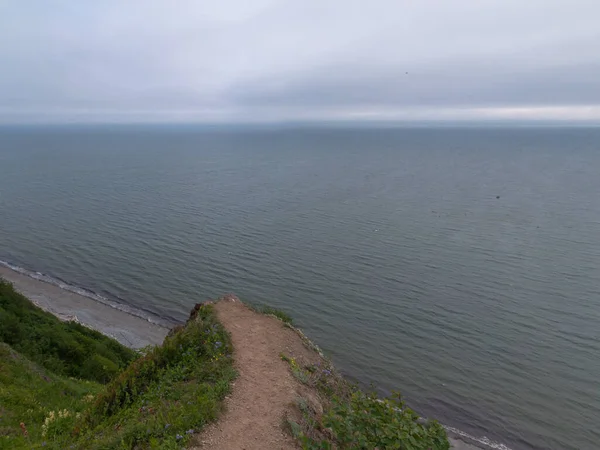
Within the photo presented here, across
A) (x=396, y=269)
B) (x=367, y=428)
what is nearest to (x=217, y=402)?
(x=367, y=428)

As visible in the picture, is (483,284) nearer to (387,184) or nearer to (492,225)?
(492,225)

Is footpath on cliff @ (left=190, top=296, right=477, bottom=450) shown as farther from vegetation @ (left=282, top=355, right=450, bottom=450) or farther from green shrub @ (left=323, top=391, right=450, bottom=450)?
green shrub @ (left=323, top=391, right=450, bottom=450)

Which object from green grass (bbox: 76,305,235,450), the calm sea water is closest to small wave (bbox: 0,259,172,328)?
the calm sea water

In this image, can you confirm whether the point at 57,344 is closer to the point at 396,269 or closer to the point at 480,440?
the point at 480,440

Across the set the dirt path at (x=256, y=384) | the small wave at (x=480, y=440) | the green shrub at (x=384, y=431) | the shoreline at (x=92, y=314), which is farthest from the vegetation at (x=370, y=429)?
the shoreline at (x=92, y=314)

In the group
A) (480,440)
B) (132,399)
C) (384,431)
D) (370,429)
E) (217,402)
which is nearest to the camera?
(384,431)

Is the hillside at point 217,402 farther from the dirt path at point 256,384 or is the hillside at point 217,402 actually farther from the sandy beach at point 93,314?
the sandy beach at point 93,314
